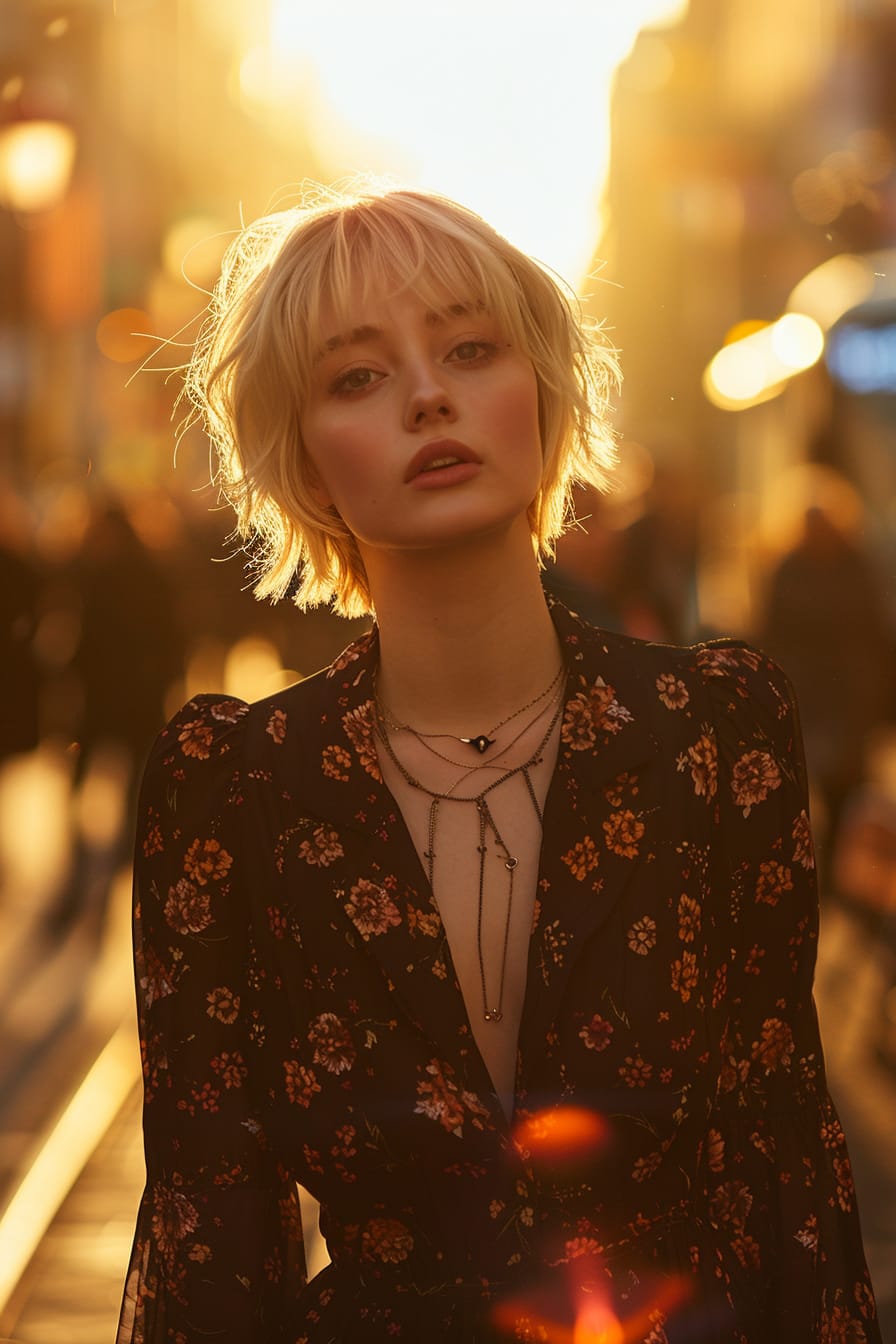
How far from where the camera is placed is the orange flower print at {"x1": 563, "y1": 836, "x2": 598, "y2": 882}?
6.91ft

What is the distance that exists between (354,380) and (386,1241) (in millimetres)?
991

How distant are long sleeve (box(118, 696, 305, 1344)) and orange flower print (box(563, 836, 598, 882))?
39 centimetres

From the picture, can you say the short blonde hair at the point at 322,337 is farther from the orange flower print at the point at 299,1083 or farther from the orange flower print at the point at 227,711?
the orange flower print at the point at 299,1083

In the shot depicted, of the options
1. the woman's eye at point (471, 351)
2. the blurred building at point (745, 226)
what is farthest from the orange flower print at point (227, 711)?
the blurred building at point (745, 226)

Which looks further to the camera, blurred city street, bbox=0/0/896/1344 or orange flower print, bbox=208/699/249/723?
blurred city street, bbox=0/0/896/1344

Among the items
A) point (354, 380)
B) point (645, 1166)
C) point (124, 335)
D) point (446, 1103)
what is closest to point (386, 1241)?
point (446, 1103)

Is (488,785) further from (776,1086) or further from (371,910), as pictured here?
(776,1086)

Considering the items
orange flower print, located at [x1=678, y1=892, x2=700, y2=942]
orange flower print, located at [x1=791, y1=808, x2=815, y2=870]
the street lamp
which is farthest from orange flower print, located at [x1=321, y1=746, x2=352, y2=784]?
the street lamp

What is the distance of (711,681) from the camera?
2252 mm

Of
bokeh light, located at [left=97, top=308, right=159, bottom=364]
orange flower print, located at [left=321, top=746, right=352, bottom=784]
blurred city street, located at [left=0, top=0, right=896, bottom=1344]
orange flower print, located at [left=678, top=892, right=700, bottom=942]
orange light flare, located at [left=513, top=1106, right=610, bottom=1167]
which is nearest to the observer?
orange light flare, located at [left=513, top=1106, right=610, bottom=1167]

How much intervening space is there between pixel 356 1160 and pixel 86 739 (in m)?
7.86

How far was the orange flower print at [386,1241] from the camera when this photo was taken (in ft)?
6.84

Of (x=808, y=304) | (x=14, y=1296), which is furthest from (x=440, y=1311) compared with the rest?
(x=808, y=304)

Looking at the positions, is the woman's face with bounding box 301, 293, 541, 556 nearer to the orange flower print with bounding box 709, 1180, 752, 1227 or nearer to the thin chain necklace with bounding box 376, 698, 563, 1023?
the thin chain necklace with bounding box 376, 698, 563, 1023
